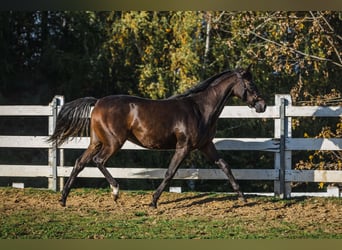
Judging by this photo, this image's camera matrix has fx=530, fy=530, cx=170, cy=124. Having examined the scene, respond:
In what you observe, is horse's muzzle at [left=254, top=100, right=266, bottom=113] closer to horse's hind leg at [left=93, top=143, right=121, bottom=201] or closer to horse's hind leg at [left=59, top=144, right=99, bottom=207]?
horse's hind leg at [left=93, top=143, right=121, bottom=201]

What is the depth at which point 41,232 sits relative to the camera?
4.98 m

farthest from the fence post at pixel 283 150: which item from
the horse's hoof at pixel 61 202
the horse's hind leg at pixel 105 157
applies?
the horse's hoof at pixel 61 202

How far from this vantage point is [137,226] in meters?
5.25

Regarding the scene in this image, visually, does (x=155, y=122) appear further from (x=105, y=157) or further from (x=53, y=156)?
(x=53, y=156)

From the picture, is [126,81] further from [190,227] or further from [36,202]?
[190,227]

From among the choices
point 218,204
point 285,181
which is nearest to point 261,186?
point 285,181

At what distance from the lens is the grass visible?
490 cm

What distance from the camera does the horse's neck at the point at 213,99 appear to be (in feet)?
21.1

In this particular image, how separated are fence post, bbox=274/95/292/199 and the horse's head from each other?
0.82m

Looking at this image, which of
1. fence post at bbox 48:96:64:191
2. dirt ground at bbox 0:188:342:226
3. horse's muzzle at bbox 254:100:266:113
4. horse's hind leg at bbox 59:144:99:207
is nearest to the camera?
dirt ground at bbox 0:188:342:226

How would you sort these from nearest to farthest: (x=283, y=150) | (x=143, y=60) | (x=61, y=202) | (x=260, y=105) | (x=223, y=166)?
(x=61, y=202) → (x=260, y=105) → (x=223, y=166) → (x=283, y=150) → (x=143, y=60)

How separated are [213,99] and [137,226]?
2017 millimetres

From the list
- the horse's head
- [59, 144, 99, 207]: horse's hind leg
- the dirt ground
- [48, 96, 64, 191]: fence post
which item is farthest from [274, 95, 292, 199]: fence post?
[48, 96, 64, 191]: fence post

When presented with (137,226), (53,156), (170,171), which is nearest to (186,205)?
(170,171)
